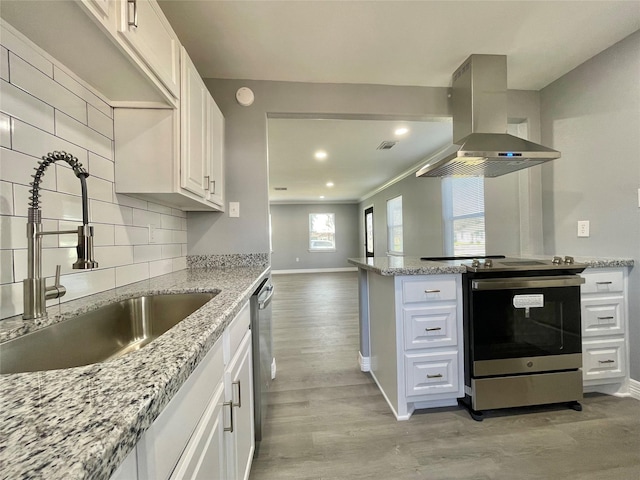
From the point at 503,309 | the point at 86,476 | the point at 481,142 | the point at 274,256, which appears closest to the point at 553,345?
the point at 503,309

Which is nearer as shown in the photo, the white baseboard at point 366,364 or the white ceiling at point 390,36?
the white ceiling at point 390,36

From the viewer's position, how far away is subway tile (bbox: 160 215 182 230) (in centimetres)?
182

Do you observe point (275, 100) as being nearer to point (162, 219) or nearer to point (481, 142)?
point (162, 219)

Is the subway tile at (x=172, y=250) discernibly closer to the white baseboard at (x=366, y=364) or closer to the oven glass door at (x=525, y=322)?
the white baseboard at (x=366, y=364)

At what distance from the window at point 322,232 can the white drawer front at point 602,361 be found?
7.63m

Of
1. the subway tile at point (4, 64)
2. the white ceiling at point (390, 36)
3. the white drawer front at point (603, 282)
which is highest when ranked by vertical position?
the white ceiling at point (390, 36)

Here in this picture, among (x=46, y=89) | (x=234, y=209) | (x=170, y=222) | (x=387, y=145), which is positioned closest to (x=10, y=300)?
(x=46, y=89)

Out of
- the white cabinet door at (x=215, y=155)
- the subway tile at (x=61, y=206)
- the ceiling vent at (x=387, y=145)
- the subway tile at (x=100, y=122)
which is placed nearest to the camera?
the subway tile at (x=61, y=206)

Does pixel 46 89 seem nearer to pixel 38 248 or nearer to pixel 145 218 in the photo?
pixel 38 248

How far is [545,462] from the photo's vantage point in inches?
53.0

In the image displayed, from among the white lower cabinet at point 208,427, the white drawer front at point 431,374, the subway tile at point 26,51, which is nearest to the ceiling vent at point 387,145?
the white drawer front at point 431,374

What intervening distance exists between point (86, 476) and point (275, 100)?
2364mm

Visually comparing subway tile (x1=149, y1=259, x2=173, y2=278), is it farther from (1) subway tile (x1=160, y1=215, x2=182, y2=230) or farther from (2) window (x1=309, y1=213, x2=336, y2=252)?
(2) window (x1=309, y1=213, x2=336, y2=252)

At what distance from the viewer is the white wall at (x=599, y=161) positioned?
6.03 ft
